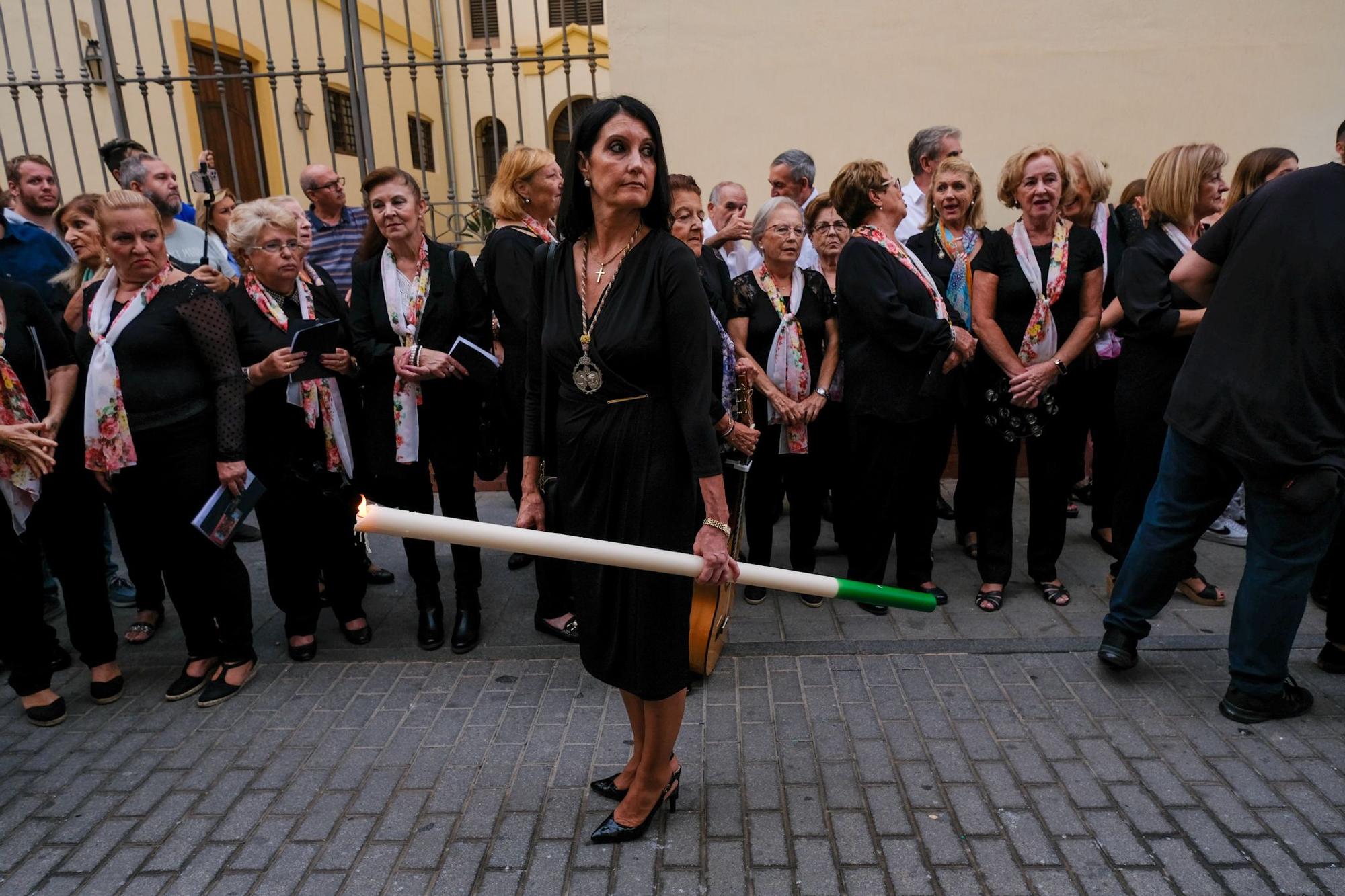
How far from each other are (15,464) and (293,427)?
1.03 metres

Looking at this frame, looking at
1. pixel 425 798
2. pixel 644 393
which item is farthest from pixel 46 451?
pixel 644 393

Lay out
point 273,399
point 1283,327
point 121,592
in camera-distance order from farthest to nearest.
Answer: point 121,592, point 273,399, point 1283,327

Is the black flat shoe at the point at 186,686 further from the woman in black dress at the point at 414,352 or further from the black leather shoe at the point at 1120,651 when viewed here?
the black leather shoe at the point at 1120,651

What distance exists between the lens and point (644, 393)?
246 centimetres

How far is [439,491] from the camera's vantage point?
4.10 meters

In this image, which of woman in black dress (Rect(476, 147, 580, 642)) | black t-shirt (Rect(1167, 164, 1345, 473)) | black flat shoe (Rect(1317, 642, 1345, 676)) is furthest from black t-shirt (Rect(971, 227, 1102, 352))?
woman in black dress (Rect(476, 147, 580, 642))

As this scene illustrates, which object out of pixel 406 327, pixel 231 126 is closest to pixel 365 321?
pixel 406 327

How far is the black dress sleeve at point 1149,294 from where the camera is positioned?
390 centimetres

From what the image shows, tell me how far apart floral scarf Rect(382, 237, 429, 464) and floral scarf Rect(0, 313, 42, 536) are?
4.57 ft

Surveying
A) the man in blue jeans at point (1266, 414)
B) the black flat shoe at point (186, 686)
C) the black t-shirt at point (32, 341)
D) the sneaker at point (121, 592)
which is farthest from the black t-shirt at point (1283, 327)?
the sneaker at point (121, 592)

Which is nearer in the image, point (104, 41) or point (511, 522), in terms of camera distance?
point (511, 522)

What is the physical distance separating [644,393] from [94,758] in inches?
106

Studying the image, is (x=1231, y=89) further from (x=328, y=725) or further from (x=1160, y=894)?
(x=328, y=725)

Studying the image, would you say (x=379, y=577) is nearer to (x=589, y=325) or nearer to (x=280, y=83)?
(x=589, y=325)
